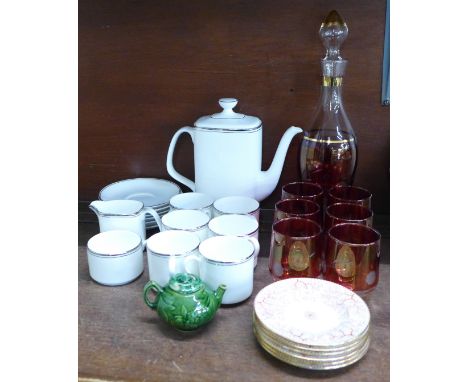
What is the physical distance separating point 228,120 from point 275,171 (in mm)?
130

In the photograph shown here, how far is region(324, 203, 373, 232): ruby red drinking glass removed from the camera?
2.55ft

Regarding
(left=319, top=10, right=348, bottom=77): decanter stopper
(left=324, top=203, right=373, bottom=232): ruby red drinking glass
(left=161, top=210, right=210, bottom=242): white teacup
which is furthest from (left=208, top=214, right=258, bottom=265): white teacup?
(left=319, top=10, right=348, bottom=77): decanter stopper

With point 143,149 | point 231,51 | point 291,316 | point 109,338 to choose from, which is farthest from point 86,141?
point 291,316

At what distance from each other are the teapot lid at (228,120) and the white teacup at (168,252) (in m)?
0.21

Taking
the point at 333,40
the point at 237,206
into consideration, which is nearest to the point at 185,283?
the point at 237,206

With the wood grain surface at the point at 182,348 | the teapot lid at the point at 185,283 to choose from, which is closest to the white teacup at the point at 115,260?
the wood grain surface at the point at 182,348

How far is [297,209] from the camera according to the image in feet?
2.71

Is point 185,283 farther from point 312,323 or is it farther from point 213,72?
point 213,72

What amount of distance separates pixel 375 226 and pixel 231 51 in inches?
17.0

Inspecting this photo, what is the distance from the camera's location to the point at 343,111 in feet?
2.93

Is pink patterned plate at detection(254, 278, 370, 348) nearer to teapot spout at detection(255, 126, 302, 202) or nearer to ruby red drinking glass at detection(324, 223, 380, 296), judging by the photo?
ruby red drinking glass at detection(324, 223, 380, 296)

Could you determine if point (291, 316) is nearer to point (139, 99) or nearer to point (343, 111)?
point (343, 111)

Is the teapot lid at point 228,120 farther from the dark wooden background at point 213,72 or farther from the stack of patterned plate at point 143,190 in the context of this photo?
the stack of patterned plate at point 143,190

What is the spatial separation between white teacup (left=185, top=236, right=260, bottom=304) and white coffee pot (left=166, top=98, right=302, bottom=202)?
191 millimetres
